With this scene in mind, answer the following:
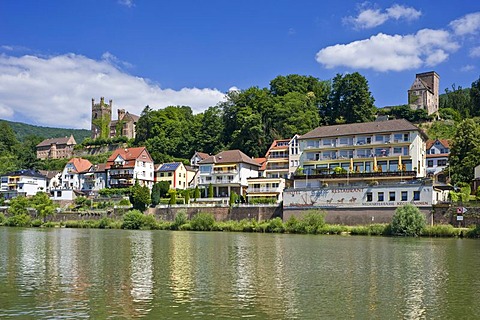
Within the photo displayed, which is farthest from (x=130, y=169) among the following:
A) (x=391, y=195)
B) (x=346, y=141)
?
(x=391, y=195)

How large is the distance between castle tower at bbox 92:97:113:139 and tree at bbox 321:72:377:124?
2930 inches

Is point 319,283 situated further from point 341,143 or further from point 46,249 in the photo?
point 341,143

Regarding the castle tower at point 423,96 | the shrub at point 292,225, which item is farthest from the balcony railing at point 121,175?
the castle tower at point 423,96

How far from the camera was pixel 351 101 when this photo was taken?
99.2m

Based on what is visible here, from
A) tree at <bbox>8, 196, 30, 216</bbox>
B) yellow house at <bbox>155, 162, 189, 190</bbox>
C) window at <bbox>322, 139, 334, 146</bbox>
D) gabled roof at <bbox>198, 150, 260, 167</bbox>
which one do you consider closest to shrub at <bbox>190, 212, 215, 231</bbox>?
gabled roof at <bbox>198, 150, 260, 167</bbox>

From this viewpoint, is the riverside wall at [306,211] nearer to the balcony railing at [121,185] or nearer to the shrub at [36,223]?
the shrub at [36,223]

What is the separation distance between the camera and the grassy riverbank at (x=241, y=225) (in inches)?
2069

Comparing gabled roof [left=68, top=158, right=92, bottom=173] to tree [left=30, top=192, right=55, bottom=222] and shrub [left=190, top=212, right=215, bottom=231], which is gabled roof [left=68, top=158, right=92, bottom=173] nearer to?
tree [left=30, top=192, right=55, bottom=222]

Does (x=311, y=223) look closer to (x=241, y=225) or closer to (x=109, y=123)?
(x=241, y=225)

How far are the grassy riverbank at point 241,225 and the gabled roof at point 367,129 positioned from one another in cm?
1826

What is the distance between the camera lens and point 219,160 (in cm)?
8394

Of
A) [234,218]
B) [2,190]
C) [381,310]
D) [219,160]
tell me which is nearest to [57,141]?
[2,190]

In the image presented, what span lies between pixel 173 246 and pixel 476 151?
4472cm

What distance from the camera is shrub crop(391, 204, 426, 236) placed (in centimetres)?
5206
